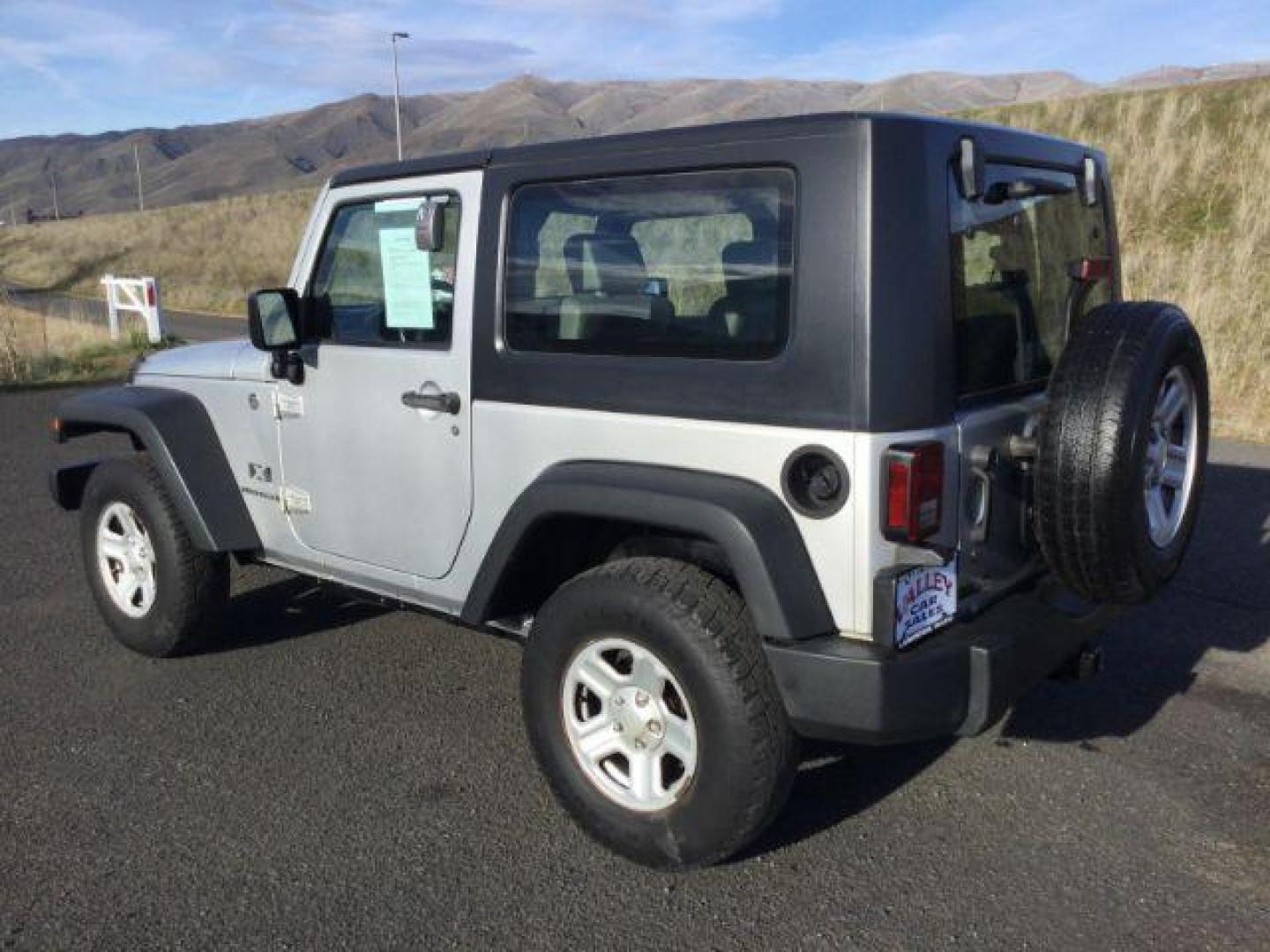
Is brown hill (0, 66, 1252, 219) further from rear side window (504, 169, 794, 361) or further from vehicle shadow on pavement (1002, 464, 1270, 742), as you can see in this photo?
A: rear side window (504, 169, 794, 361)

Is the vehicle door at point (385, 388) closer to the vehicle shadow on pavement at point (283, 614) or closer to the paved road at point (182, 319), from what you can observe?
the vehicle shadow on pavement at point (283, 614)

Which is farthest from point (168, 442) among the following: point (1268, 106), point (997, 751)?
point (1268, 106)

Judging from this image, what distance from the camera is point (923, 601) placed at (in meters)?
2.74

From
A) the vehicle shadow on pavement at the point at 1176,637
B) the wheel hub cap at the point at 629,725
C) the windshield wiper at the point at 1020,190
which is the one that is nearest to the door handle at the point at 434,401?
the wheel hub cap at the point at 629,725

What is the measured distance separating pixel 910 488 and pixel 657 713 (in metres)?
0.94

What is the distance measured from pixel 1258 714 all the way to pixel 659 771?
237cm

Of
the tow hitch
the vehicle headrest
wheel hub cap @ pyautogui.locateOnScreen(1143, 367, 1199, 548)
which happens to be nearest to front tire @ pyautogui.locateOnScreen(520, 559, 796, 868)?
the vehicle headrest

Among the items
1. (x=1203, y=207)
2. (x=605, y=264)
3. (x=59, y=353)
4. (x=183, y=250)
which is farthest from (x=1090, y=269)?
(x=183, y=250)

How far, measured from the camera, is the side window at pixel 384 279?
3.59m

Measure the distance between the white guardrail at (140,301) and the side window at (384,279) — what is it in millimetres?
12340

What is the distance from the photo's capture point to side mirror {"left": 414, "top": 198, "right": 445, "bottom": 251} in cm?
354

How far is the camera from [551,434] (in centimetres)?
323

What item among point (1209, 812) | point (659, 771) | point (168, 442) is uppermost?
point (168, 442)

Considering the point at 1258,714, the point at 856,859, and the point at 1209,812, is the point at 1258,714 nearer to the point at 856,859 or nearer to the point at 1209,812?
the point at 1209,812
